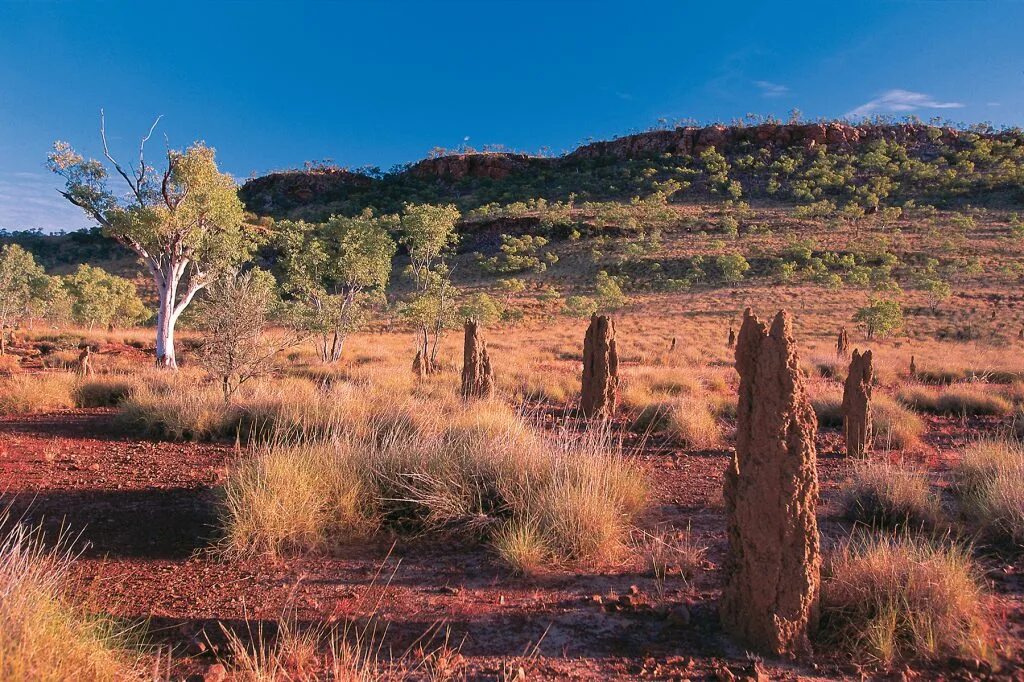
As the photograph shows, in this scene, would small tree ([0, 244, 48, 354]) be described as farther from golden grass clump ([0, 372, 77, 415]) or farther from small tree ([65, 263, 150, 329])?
golden grass clump ([0, 372, 77, 415])

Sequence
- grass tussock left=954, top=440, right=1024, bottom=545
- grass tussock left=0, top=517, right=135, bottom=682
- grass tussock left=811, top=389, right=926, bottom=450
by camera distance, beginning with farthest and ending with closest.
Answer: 1. grass tussock left=811, top=389, right=926, bottom=450
2. grass tussock left=954, top=440, right=1024, bottom=545
3. grass tussock left=0, top=517, right=135, bottom=682

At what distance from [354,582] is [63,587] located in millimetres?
1762

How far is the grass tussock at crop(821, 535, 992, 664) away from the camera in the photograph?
10.5ft

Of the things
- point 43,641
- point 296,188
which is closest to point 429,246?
point 43,641

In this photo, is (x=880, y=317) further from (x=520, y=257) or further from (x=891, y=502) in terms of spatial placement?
(x=520, y=257)

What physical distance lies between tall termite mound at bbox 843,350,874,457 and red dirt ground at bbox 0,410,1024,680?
2758 mm

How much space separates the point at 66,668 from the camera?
2.37m

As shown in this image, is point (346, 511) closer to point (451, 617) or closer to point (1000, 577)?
point (451, 617)

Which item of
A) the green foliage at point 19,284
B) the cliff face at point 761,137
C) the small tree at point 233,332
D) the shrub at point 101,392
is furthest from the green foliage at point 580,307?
the cliff face at point 761,137

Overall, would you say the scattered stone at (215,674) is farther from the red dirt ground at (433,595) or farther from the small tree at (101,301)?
the small tree at (101,301)

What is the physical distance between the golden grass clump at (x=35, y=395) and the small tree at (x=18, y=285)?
21.3m

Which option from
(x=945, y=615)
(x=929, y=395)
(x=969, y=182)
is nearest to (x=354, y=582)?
(x=945, y=615)

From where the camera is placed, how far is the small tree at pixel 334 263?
20469 millimetres

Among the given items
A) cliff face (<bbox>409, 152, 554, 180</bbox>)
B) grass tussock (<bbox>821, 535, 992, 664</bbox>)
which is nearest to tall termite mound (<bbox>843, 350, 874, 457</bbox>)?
grass tussock (<bbox>821, 535, 992, 664</bbox>)
